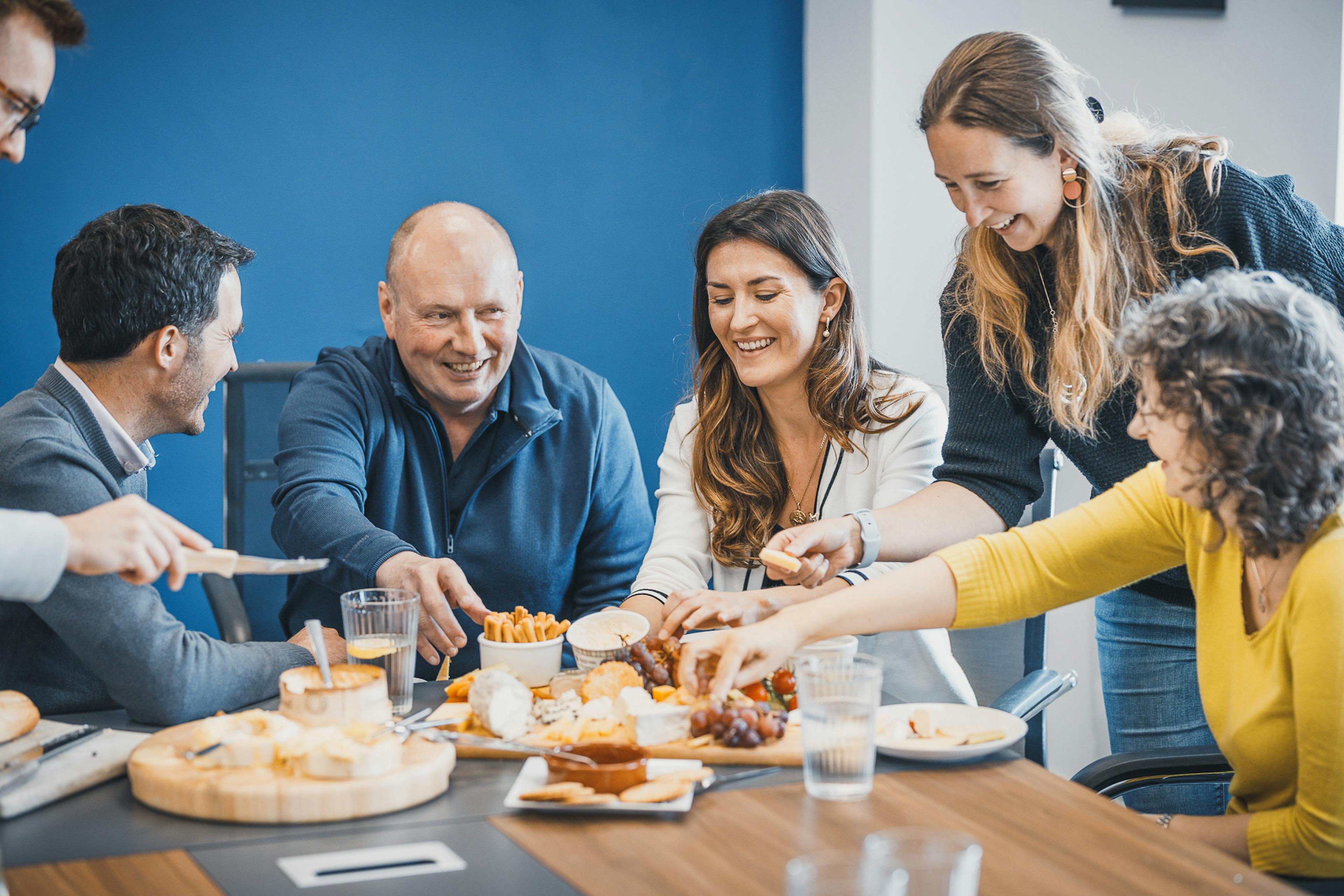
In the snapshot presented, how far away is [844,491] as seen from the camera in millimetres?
2215

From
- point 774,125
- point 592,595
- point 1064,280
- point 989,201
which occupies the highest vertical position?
point 774,125

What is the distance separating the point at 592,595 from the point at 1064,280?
1102mm

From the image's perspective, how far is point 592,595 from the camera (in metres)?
2.38

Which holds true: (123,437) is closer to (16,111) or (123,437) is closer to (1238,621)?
A: (16,111)

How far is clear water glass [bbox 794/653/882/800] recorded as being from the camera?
1.16 meters

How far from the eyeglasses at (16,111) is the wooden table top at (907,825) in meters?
1.00

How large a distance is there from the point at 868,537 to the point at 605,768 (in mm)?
808

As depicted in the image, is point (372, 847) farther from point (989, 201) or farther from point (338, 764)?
point (989, 201)

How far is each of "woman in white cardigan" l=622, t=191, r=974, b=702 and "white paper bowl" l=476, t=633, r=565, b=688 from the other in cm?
54

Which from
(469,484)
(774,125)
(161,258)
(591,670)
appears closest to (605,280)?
(774,125)

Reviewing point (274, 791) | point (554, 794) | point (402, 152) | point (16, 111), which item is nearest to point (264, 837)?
point (274, 791)

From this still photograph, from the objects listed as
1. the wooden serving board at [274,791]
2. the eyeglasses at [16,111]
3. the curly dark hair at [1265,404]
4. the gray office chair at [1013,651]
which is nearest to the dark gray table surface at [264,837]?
the wooden serving board at [274,791]

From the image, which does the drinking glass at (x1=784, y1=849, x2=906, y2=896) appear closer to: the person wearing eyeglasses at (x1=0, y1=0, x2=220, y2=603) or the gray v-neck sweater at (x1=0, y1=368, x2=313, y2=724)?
the person wearing eyeglasses at (x1=0, y1=0, x2=220, y2=603)

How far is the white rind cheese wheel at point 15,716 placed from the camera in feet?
4.24
